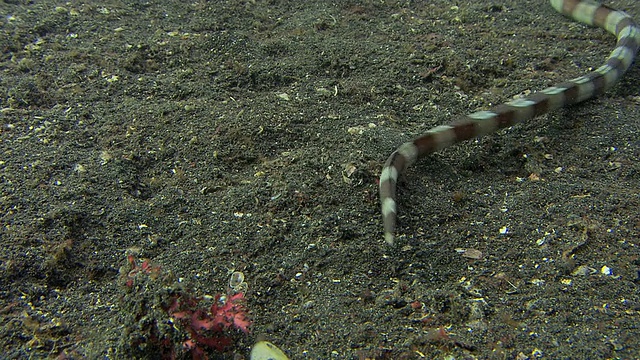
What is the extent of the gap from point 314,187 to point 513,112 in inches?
80.2

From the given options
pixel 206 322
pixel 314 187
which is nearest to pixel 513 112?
pixel 314 187

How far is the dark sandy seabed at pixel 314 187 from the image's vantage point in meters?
2.51

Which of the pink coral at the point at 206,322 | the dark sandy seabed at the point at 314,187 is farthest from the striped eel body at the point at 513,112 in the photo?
the pink coral at the point at 206,322

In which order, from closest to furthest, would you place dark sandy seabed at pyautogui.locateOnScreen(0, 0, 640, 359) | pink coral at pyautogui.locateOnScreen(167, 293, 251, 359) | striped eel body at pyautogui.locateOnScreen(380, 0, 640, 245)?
pink coral at pyautogui.locateOnScreen(167, 293, 251, 359), dark sandy seabed at pyautogui.locateOnScreen(0, 0, 640, 359), striped eel body at pyautogui.locateOnScreen(380, 0, 640, 245)

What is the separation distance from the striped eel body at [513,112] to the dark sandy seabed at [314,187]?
0.15m

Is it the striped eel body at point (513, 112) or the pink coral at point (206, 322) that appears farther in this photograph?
the striped eel body at point (513, 112)

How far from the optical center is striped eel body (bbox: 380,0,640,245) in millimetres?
3221

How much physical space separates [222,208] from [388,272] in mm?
1382

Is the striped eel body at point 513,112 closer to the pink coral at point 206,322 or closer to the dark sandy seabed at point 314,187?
the dark sandy seabed at point 314,187

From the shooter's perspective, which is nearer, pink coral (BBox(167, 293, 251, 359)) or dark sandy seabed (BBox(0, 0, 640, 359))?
pink coral (BBox(167, 293, 251, 359))

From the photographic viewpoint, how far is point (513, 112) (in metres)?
3.97

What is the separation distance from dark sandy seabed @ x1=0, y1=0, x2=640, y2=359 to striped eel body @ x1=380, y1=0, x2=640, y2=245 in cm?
15

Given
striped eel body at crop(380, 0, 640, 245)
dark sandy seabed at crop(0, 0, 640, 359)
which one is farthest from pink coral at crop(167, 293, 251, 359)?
striped eel body at crop(380, 0, 640, 245)

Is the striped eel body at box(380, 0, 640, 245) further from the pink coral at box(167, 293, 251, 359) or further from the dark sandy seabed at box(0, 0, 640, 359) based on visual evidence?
the pink coral at box(167, 293, 251, 359)
